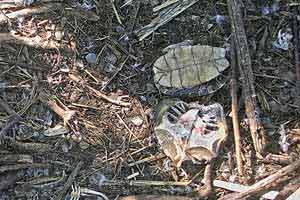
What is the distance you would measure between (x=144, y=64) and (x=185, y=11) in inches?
18.6

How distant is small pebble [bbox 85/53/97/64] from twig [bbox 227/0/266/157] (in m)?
0.91

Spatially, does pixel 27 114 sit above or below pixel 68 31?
below

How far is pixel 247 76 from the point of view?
370cm

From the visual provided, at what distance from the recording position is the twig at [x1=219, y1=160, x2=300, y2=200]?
11.1ft

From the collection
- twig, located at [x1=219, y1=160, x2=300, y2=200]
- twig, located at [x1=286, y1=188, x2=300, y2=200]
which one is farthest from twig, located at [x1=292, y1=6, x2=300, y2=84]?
twig, located at [x1=286, y1=188, x2=300, y2=200]

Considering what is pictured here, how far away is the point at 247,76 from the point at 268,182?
69cm

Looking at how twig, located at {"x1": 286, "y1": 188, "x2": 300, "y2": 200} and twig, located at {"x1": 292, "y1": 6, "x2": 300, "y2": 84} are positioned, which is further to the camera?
twig, located at {"x1": 292, "y1": 6, "x2": 300, "y2": 84}

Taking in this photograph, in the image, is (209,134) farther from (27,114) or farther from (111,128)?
(27,114)

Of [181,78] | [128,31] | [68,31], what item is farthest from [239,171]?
[68,31]

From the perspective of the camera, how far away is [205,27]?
3.96 meters

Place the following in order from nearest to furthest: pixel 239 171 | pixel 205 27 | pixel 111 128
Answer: pixel 239 171 < pixel 111 128 < pixel 205 27

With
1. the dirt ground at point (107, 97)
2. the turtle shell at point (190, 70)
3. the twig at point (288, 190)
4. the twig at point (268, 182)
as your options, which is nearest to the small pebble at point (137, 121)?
the dirt ground at point (107, 97)

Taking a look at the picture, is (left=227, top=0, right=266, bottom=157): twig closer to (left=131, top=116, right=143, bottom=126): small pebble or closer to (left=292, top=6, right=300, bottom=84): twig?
(left=292, top=6, right=300, bottom=84): twig

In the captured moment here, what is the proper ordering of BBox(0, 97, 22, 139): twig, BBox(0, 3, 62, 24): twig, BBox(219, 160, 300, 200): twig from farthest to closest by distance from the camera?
BBox(0, 3, 62, 24): twig → BBox(0, 97, 22, 139): twig → BBox(219, 160, 300, 200): twig
